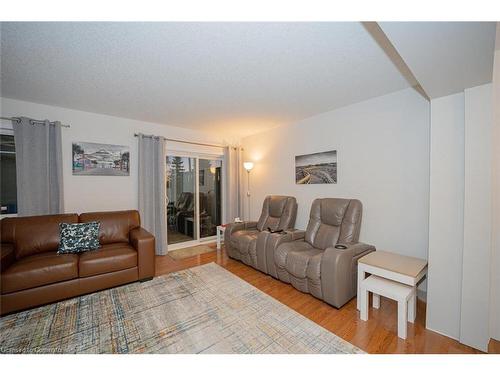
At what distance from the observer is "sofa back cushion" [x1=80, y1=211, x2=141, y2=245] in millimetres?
2864

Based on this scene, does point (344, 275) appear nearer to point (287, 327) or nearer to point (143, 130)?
point (287, 327)

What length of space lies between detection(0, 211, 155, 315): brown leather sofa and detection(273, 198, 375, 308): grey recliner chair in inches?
71.2

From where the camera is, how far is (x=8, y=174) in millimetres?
2736

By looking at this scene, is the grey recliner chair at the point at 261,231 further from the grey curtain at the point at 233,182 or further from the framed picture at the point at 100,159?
the framed picture at the point at 100,159

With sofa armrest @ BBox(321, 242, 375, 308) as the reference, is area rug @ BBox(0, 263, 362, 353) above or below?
below

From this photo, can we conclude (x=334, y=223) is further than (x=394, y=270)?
Yes

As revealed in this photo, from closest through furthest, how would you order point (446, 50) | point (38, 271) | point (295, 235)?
point (446, 50), point (38, 271), point (295, 235)

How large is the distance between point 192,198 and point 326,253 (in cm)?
304

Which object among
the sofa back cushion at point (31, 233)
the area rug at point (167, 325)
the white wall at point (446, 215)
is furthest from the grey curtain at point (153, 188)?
the white wall at point (446, 215)

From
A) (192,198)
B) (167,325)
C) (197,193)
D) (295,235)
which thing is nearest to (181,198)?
(192,198)

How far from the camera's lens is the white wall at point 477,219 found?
151cm

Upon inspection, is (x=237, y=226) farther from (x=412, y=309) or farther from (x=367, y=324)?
(x=412, y=309)

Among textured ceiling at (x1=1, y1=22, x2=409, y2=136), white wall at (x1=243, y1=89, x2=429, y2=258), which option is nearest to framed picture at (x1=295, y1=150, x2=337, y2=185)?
white wall at (x1=243, y1=89, x2=429, y2=258)

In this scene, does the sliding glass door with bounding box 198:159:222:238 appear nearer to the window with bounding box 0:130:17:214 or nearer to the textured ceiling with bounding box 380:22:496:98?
the window with bounding box 0:130:17:214
